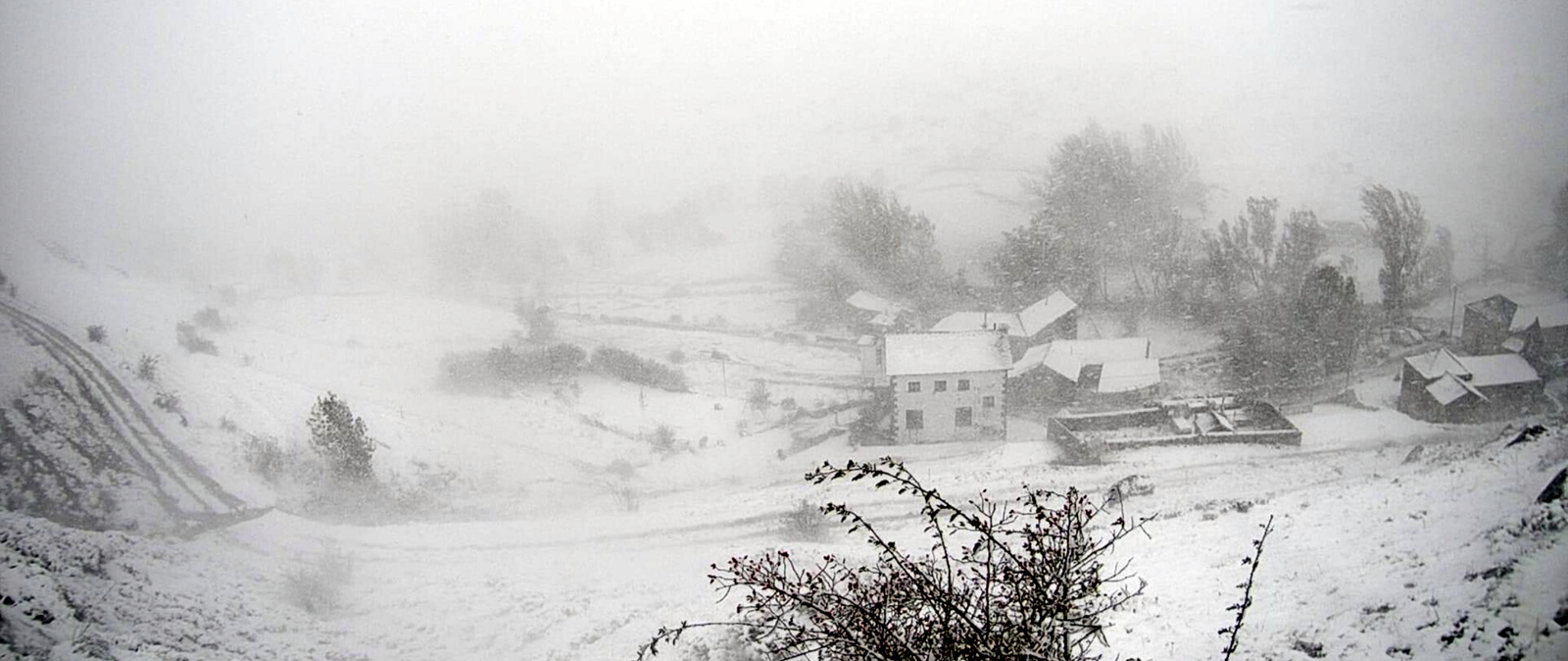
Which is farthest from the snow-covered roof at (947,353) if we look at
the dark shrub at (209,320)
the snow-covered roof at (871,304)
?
the dark shrub at (209,320)

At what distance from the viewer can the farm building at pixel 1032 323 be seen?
29.7 meters

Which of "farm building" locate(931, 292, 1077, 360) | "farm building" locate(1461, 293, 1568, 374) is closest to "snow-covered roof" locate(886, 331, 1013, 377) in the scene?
"farm building" locate(931, 292, 1077, 360)

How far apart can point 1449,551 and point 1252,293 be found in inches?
1292

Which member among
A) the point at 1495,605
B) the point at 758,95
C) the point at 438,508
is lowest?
the point at 438,508

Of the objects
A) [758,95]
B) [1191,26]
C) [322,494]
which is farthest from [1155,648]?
[1191,26]

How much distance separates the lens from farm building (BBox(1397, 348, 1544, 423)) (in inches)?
765

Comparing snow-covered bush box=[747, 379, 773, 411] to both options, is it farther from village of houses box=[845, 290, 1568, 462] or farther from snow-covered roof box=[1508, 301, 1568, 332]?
snow-covered roof box=[1508, 301, 1568, 332]

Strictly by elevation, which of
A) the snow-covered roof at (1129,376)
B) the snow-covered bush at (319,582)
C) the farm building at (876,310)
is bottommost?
the snow-covered bush at (319,582)

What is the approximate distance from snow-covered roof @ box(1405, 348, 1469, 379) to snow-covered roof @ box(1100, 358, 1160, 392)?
280 inches

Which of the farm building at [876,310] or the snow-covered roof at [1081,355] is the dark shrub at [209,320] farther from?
the snow-covered roof at [1081,355]

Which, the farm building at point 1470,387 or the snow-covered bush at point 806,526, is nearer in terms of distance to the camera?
the snow-covered bush at point 806,526

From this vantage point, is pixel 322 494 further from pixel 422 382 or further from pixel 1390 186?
pixel 1390 186

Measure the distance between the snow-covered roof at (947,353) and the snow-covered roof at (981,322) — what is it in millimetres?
6228

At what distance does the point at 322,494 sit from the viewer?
1795cm
